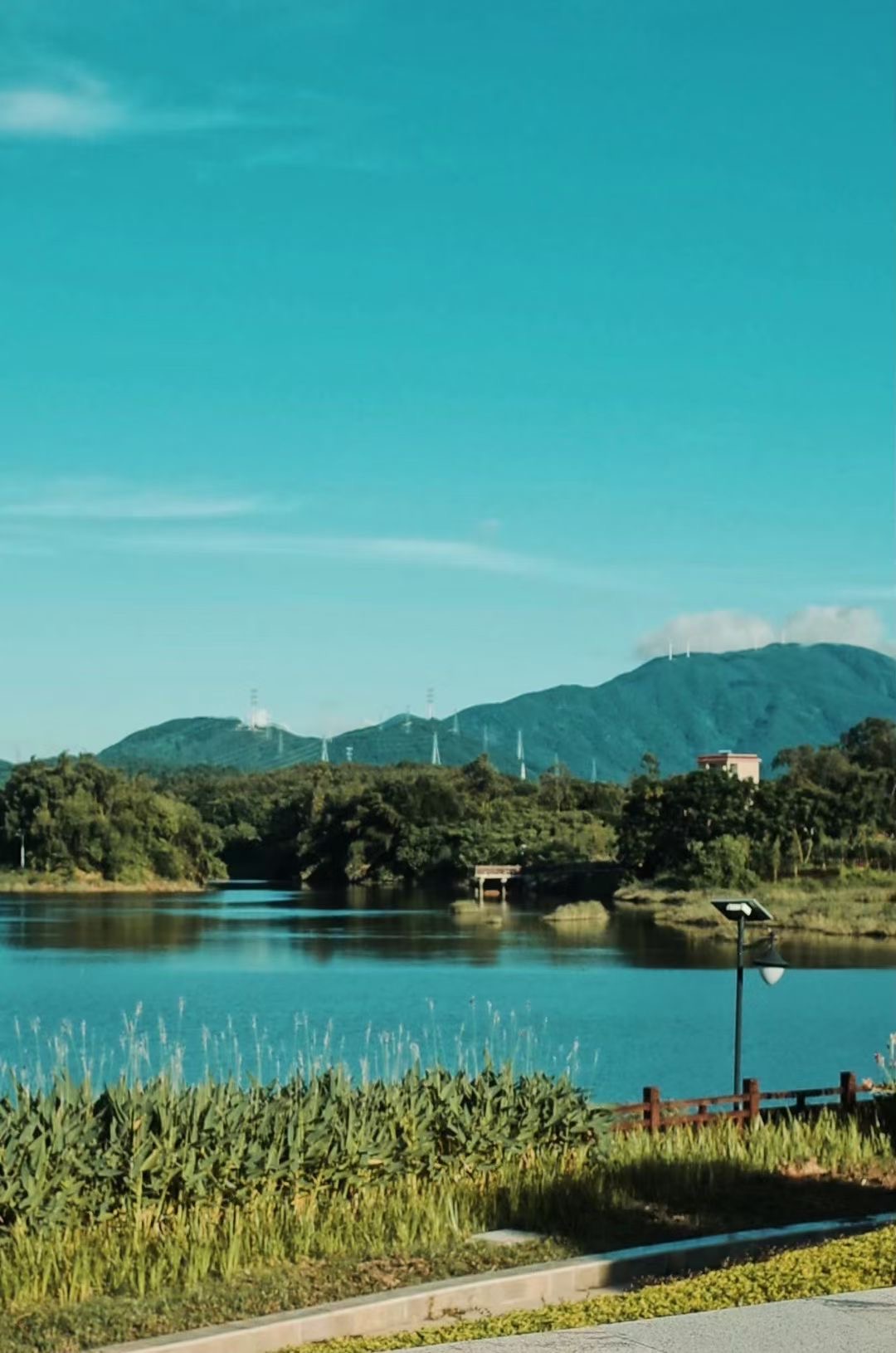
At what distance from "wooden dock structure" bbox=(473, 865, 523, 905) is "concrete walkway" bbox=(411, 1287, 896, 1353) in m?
72.1

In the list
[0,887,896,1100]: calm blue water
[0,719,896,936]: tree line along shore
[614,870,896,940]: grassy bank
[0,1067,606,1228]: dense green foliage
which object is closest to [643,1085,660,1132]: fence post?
[0,1067,606,1228]: dense green foliage

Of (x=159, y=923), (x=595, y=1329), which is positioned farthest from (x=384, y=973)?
(x=595, y=1329)

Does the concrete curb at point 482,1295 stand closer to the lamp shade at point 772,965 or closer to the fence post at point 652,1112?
the fence post at point 652,1112

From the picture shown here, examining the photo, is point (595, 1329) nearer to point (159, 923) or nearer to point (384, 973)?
point (384, 973)

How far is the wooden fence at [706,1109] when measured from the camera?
11758 millimetres

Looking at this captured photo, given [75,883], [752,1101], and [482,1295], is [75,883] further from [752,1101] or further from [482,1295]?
[482,1295]

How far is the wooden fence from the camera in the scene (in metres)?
11.8

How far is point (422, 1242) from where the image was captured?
874cm

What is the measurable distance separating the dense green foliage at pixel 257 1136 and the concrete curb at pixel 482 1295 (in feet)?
6.67

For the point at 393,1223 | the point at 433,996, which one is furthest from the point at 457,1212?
the point at 433,996

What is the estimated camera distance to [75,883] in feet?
270

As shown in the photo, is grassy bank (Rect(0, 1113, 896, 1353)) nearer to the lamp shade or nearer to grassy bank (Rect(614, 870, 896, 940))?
the lamp shade

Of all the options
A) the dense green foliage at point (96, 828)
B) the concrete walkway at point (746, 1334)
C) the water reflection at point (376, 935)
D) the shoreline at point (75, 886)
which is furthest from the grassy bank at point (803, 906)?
the concrete walkway at point (746, 1334)

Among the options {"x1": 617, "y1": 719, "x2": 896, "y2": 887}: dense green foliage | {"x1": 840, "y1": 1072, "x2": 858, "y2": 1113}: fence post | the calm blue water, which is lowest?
the calm blue water
